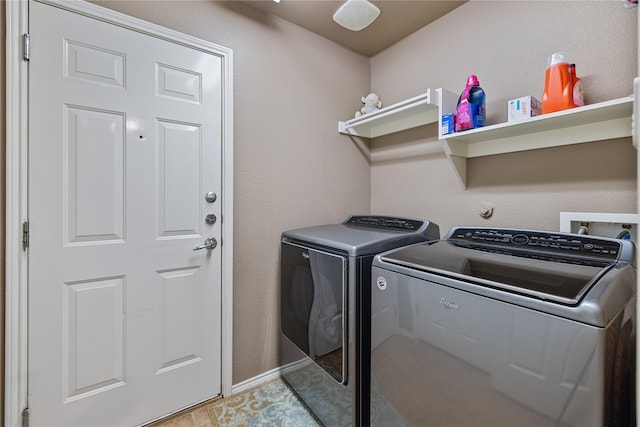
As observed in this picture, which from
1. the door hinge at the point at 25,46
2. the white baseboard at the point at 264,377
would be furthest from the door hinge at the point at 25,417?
the door hinge at the point at 25,46

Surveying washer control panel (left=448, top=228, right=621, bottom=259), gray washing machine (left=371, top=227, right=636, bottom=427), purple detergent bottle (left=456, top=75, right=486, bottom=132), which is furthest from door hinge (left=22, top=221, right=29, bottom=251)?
purple detergent bottle (left=456, top=75, right=486, bottom=132)

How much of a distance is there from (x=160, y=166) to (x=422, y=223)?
147 centimetres

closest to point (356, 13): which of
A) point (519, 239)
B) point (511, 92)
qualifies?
point (511, 92)

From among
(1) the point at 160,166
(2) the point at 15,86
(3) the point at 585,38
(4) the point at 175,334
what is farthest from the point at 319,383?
(3) the point at 585,38

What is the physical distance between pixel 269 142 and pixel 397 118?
92 centimetres

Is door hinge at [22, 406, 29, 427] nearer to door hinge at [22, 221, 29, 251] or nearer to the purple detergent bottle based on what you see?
door hinge at [22, 221, 29, 251]

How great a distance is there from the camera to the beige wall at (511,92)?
49.8 inches

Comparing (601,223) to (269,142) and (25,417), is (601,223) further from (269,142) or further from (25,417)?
(25,417)

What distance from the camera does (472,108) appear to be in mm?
1523

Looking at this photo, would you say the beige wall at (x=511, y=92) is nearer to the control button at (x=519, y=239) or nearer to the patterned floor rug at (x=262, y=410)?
the control button at (x=519, y=239)

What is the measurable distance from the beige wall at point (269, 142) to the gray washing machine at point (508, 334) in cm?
87

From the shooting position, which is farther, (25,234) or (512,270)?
(25,234)

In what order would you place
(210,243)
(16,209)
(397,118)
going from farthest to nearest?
1. (397,118)
2. (210,243)
3. (16,209)

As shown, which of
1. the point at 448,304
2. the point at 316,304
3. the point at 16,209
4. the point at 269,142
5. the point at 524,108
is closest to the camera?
the point at 448,304
